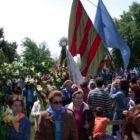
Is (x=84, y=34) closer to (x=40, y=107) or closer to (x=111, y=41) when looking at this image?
(x=111, y=41)

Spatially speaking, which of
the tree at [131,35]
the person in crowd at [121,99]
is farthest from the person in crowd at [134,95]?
the tree at [131,35]

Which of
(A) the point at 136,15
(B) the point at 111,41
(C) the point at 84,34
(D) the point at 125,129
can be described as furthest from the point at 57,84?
(A) the point at 136,15

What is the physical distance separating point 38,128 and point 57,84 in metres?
4.11

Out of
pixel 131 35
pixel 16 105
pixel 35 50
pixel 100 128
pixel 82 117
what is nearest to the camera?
pixel 16 105

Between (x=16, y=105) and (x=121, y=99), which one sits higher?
(x=16, y=105)

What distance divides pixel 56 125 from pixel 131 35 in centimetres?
5254

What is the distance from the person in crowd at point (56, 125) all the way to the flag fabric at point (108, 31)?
25.9ft

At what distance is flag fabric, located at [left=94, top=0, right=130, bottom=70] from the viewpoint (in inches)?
530

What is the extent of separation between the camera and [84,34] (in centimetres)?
1270

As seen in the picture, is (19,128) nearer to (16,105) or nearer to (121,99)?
(16,105)

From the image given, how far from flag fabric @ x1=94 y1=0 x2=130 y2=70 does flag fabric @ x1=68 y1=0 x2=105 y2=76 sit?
1230 mm

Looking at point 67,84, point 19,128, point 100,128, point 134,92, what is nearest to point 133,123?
point 19,128

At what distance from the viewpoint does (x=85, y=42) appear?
12.6 m

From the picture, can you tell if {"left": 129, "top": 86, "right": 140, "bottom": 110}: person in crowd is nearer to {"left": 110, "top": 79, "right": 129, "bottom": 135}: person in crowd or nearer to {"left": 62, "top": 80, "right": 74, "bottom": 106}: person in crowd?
{"left": 110, "top": 79, "right": 129, "bottom": 135}: person in crowd
